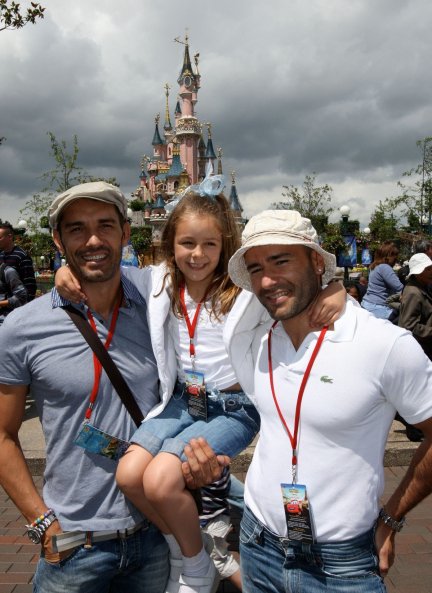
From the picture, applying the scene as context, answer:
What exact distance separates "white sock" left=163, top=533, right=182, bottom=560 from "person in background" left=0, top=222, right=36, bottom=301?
200 inches

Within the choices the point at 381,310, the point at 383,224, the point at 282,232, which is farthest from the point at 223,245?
the point at 383,224

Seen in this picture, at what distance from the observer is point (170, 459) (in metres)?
2.09

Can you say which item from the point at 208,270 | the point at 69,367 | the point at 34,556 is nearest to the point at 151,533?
the point at 69,367

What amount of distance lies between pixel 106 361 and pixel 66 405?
243 mm

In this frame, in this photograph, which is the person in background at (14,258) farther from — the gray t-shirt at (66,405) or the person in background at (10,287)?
the gray t-shirt at (66,405)

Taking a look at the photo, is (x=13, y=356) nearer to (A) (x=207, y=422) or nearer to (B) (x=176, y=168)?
(A) (x=207, y=422)

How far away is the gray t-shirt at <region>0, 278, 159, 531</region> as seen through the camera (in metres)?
1.89

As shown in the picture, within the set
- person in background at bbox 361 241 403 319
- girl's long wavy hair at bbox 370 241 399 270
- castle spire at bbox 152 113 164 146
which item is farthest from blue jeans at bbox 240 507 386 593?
castle spire at bbox 152 113 164 146

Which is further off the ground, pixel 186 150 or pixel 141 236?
pixel 186 150

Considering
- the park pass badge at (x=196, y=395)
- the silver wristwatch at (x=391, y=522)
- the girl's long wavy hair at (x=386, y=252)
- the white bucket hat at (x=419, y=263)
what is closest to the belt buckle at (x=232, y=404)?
the park pass badge at (x=196, y=395)

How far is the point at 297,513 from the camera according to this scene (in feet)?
5.45

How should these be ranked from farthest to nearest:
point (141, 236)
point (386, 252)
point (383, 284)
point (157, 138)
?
1. point (157, 138)
2. point (141, 236)
3. point (386, 252)
4. point (383, 284)

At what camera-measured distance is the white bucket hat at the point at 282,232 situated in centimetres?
179

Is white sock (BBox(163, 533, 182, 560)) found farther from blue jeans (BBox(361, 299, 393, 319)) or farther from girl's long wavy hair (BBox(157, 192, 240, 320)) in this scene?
blue jeans (BBox(361, 299, 393, 319))
